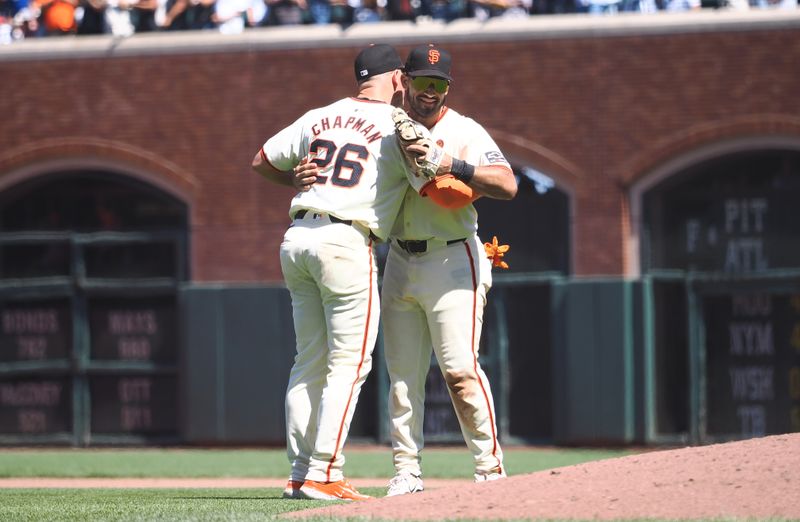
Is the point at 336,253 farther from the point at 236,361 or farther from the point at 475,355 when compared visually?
the point at 236,361

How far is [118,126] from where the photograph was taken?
53.5ft

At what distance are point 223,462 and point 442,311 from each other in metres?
6.83

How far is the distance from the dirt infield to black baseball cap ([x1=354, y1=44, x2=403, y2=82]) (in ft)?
7.28

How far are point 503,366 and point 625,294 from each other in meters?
1.51

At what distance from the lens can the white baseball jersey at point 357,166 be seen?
700cm

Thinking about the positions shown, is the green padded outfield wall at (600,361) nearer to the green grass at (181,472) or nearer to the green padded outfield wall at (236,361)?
the green grass at (181,472)

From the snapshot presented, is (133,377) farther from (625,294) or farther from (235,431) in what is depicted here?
(625,294)

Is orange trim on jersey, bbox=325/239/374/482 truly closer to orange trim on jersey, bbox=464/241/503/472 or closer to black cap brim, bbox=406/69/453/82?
orange trim on jersey, bbox=464/241/503/472

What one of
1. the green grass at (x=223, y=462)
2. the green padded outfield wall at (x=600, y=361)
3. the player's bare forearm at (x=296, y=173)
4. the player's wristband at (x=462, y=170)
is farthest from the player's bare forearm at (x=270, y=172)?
the green padded outfield wall at (x=600, y=361)

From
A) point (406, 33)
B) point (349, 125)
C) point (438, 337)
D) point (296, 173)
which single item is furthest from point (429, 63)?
point (406, 33)

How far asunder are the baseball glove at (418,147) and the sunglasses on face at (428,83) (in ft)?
1.29

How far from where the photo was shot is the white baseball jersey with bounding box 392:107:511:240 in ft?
23.4

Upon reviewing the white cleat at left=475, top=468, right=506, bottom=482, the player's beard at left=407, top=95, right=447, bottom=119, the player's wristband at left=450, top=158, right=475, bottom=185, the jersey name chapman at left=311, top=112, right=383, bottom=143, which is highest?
the player's beard at left=407, top=95, right=447, bottom=119

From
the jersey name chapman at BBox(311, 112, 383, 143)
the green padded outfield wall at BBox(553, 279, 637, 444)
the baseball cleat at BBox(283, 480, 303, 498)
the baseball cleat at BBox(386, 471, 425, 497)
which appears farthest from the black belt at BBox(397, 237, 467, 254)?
the green padded outfield wall at BBox(553, 279, 637, 444)
